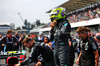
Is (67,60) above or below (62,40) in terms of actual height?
below

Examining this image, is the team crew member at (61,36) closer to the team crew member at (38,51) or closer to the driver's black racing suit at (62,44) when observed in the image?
the driver's black racing suit at (62,44)

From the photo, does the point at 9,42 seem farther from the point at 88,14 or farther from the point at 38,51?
the point at 88,14

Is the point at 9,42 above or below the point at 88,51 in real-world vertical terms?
below

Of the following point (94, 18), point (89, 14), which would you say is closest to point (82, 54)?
point (94, 18)

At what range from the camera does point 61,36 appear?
8.16 ft

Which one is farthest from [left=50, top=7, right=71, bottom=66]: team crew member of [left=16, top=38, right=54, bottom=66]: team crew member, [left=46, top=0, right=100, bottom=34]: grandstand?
[left=46, top=0, right=100, bottom=34]: grandstand

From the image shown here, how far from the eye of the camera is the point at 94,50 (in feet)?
9.57

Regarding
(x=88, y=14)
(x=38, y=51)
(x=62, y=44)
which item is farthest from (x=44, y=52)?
(x=88, y=14)

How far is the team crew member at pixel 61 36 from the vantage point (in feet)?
7.97

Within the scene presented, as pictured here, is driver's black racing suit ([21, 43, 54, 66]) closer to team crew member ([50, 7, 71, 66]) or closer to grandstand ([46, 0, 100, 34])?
team crew member ([50, 7, 71, 66])

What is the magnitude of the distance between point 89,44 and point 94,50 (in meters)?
0.15

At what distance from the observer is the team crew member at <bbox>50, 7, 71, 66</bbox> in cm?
243

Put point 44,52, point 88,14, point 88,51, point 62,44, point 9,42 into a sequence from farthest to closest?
point 88,14 < point 9,42 < point 44,52 < point 88,51 < point 62,44

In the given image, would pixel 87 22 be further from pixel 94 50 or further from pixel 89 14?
pixel 94 50
